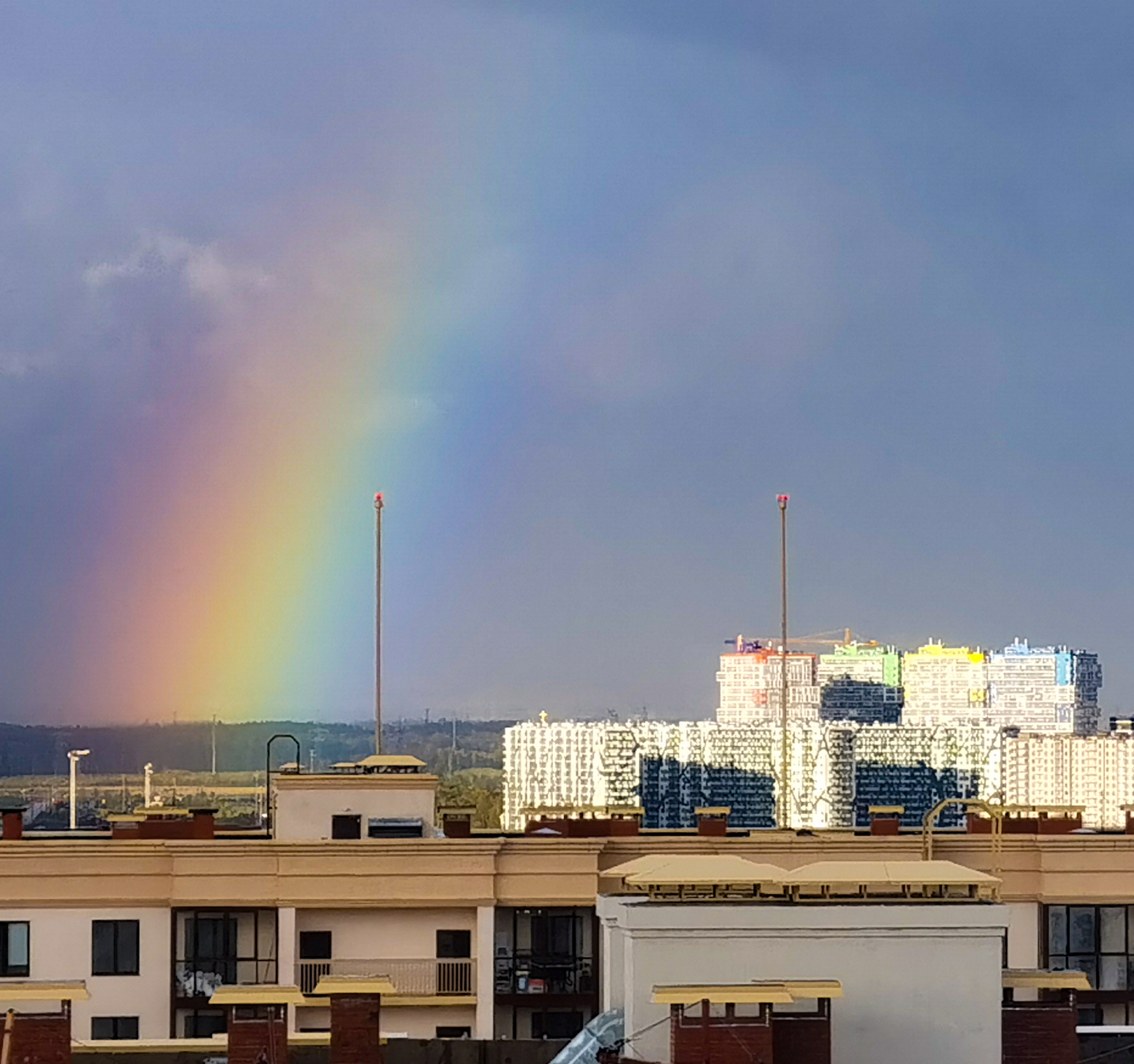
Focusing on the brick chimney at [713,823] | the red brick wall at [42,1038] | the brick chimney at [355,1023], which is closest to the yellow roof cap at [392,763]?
the brick chimney at [713,823]

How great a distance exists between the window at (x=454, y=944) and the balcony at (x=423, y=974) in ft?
1.18

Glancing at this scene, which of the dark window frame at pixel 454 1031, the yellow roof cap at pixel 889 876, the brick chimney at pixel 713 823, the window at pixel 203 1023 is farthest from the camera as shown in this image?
the brick chimney at pixel 713 823

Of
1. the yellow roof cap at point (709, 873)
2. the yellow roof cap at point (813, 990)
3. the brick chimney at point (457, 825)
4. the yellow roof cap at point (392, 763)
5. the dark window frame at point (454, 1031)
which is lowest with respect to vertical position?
the dark window frame at point (454, 1031)

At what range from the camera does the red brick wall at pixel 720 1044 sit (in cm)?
1964

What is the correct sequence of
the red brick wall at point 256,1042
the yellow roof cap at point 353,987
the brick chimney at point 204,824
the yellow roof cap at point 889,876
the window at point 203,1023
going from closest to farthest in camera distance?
the yellow roof cap at point 889,876
the red brick wall at point 256,1042
the yellow roof cap at point 353,987
the window at point 203,1023
the brick chimney at point 204,824

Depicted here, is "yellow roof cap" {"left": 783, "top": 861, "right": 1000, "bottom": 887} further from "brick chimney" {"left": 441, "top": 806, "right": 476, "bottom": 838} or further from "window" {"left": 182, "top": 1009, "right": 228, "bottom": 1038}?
"brick chimney" {"left": 441, "top": 806, "right": 476, "bottom": 838}

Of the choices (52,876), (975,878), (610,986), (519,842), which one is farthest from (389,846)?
(975,878)

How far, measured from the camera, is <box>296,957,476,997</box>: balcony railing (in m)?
36.8

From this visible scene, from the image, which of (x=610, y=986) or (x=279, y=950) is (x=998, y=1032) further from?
(x=279, y=950)

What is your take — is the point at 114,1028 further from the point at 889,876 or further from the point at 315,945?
the point at 889,876

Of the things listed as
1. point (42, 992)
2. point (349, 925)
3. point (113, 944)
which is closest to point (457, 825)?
point (349, 925)

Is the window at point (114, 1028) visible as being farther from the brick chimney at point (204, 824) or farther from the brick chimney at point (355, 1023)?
the brick chimney at point (355, 1023)

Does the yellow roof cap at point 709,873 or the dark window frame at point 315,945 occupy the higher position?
the yellow roof cap at point 709,873

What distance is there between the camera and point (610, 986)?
918 inches
